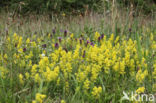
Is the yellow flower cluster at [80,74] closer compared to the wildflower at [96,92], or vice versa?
the wildflower at [96,92]

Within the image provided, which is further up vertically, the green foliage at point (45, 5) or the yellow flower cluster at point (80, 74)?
the green foliage at point (45, 5)

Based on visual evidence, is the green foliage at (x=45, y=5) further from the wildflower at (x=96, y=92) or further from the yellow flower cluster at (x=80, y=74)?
the wildflower at (x=96, y=92)

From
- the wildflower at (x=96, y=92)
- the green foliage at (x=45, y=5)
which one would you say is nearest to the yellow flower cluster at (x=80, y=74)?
the wildflower at (x=96, y=92)

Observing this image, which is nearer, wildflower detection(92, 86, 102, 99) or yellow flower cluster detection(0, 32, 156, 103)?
wildflower detection(92, 86, 102, 99)

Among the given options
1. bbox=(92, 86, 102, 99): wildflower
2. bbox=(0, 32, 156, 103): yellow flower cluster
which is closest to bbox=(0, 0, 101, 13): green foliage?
bbox=(0, 32, 156, 103): yellow flower cluster

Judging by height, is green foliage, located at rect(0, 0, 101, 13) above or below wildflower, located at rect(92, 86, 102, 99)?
above

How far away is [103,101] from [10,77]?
31.7 inches

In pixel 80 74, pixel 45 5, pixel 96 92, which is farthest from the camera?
pixel 45 5

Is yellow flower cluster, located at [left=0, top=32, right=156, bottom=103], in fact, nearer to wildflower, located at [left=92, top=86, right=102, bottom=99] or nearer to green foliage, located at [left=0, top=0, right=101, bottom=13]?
wildflower, located at [left=92, top=86, right=102, bottom=99]

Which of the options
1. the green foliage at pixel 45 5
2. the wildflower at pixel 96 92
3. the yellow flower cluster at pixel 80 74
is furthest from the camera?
the green foliage at pixel 45 5

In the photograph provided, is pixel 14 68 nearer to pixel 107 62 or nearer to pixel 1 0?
pixel 107 62

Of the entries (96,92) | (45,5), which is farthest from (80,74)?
(45,5)

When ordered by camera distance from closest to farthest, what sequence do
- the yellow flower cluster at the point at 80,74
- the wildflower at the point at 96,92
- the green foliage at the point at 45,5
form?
the wildflower at the point at 96,92 < the yellow flower cluster at the point at 80,74 < the green foliage at the point at 45,5

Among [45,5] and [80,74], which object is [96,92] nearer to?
[80,74]
